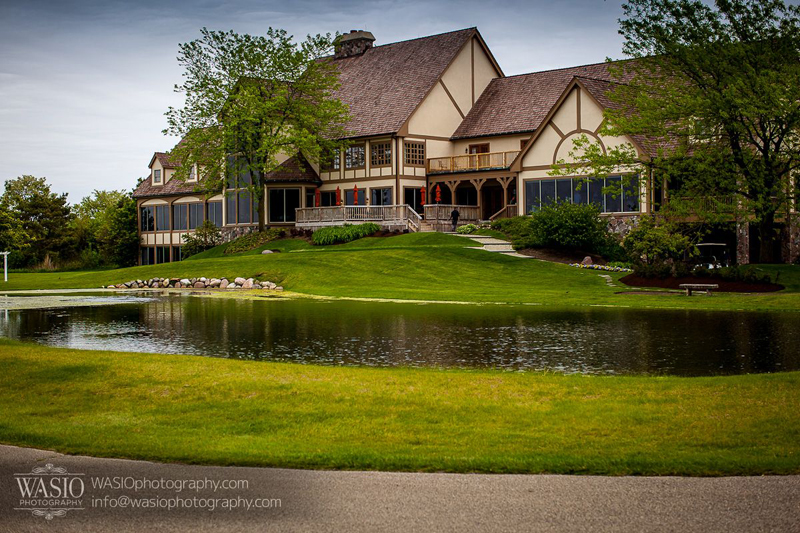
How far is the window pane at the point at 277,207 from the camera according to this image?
5628cm

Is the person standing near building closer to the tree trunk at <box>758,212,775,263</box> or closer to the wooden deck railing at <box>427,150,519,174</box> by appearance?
the wooden deck railing at <box>427,150,519,174</box>

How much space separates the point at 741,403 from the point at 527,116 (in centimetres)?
4332

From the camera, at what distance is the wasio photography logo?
20.9ft

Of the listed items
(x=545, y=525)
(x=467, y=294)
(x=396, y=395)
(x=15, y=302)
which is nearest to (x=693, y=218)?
(x=467, y=294)

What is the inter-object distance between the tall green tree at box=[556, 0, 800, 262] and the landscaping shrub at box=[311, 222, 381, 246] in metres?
18.5

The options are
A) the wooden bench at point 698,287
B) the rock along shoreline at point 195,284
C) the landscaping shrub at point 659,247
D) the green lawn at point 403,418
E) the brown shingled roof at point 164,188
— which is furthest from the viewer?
the brown shingled roof at point 164,188

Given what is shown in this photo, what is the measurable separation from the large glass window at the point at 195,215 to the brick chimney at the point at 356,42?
15494mm

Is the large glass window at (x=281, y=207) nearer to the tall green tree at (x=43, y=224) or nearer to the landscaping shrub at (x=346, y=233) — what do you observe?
the landscaping shrub at (x=346, y=233)

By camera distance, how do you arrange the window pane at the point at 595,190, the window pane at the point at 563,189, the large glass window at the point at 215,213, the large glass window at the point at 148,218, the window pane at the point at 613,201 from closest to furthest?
the window pane at the point at 613,201 < the window pane at the point at 595,190 < the window pane at the point at 563,189 < the large glass window at the point at 215,213 < the large glass window at the point at 148,218

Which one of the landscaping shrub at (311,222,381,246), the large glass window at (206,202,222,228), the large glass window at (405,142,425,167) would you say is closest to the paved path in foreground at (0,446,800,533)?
the landscaping shrub at (311,222,381,246)

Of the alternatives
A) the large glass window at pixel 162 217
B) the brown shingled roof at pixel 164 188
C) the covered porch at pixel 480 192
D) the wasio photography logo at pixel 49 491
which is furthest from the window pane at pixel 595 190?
the wasio photography logo at pixel 49 491

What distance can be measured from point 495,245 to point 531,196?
661cm

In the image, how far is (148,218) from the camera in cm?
6506

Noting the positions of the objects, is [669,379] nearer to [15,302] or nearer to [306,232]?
[15,302]
